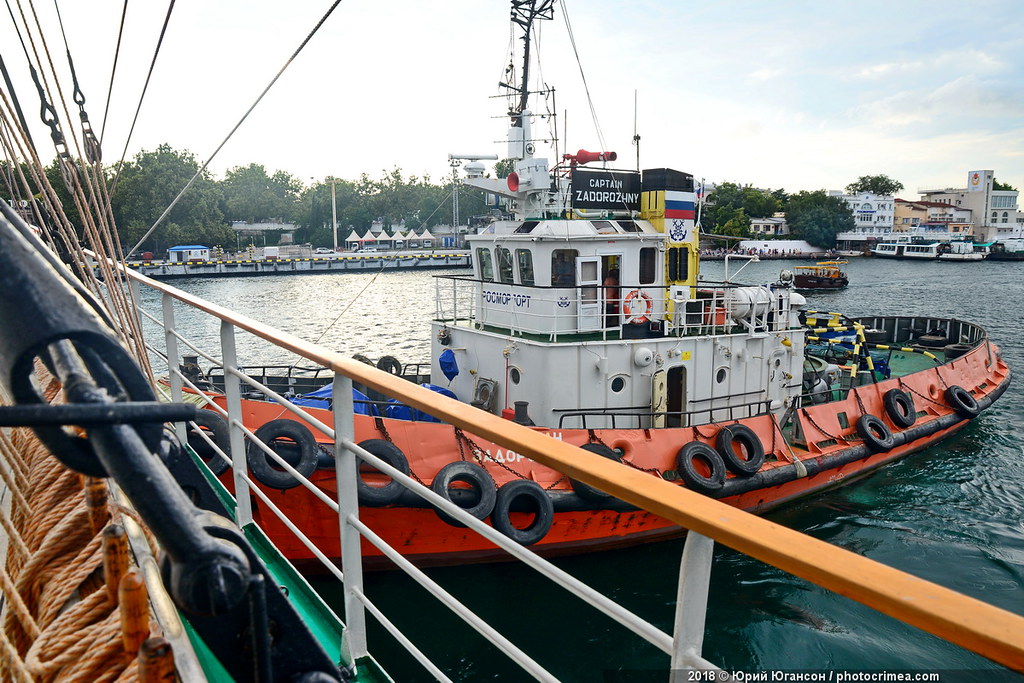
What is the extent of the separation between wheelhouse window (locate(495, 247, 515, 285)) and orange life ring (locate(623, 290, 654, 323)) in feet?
5.37

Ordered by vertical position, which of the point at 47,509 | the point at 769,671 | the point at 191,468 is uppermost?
the point at 191,468

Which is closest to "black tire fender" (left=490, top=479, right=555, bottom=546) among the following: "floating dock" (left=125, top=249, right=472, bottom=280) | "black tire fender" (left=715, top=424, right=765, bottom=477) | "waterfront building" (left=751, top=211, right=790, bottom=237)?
"black tire fender" (left=715, top=424, right=765, bottom=477)

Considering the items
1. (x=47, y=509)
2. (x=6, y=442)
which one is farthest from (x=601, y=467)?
(x=6, y=442)

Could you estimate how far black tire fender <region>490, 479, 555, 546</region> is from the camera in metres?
6.96

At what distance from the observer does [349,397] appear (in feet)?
5.94

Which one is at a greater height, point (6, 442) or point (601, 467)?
point (601, 467)

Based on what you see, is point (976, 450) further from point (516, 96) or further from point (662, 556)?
point (516, 96)

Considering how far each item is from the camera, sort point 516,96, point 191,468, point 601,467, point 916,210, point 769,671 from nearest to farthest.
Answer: point 601,467 < point 191,468 < point 769,671 < point 516,96 < point 916,210

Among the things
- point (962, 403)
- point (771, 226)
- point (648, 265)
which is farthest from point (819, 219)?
point (648, 265)

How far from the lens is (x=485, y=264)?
34.0ft

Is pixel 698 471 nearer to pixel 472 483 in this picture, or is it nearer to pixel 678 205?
pixel 472 483

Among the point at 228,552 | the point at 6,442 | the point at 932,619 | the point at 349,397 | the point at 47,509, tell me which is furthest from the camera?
the point at 6,442

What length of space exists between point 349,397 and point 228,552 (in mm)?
953

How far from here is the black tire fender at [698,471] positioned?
8.05 meters
